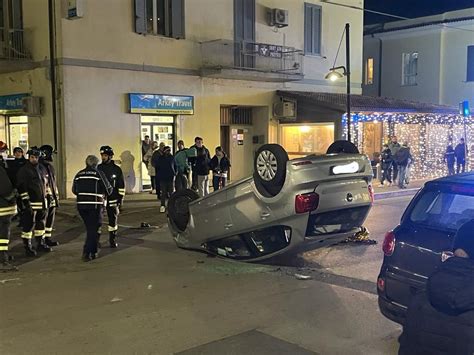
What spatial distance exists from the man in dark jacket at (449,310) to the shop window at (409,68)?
28392mm

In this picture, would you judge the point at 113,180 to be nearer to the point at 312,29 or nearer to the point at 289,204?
the point at 289,204

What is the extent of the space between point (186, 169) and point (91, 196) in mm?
6109

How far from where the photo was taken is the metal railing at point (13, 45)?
674 inches

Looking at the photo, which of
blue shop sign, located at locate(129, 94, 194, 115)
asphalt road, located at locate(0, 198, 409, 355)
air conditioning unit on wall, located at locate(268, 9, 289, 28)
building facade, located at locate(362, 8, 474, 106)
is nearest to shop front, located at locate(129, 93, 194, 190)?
blue shop sign, located at locate(129, 94, 194, 115)

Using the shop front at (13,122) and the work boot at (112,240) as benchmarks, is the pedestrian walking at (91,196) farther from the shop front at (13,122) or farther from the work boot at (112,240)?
the shop front at (13,122)

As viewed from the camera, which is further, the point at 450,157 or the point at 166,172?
the point at 450,157

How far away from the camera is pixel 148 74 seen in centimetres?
1786

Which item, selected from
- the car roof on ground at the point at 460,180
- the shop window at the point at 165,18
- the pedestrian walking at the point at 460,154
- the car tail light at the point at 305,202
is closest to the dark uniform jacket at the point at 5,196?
the car tail light at the point at 305,202

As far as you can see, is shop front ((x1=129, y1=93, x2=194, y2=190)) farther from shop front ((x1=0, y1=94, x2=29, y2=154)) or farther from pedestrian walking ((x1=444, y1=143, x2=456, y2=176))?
pedestrian walking ((x1=444, y1=143, x2=456, y2=176))

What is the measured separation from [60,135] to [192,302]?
450 inches

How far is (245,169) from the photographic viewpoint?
72.6 feet

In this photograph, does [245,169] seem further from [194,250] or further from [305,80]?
[194,250]

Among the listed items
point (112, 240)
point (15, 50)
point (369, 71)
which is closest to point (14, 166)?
point (112, 240)

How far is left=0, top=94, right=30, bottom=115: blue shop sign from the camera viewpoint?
17.6 m
